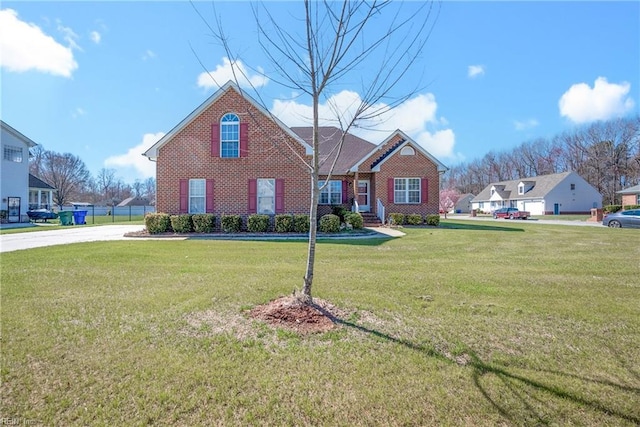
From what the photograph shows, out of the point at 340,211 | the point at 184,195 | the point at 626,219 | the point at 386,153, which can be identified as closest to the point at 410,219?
the point at 340,211

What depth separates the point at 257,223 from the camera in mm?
15211

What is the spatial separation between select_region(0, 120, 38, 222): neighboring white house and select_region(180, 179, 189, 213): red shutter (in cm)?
2013

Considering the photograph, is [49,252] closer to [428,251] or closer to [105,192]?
[428,251]

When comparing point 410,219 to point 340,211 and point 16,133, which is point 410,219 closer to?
point 340,211

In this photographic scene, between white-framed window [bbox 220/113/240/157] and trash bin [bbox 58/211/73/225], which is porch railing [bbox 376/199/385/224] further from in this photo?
trash bin [bbox 58/211/73/225]

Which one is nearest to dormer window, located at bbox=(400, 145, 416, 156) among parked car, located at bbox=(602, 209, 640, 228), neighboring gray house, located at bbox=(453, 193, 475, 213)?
parked car, located at bbox=(602, 209, 640, 228)

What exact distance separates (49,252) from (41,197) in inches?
1354

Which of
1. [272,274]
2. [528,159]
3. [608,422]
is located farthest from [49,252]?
[528,159]

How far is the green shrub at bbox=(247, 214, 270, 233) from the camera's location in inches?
599

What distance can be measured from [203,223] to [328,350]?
12.9 metres

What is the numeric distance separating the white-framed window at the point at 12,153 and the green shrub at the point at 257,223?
24.9 m

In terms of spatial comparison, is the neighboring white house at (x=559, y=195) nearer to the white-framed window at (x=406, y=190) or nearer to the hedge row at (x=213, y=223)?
the white-framed window at (x=406, y=190)

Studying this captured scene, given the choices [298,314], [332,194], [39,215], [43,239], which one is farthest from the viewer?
[39,215]

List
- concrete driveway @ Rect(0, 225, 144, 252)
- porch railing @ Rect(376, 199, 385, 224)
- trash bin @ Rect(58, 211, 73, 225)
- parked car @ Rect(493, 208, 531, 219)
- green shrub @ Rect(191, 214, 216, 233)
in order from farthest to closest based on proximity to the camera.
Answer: parked car @ Rect(493, 208, 531, 219) < trash bin @ Rect(58, 211, 73, 225) < porch railing @ Rect(376, 199, 385, 224) < green shrub @ Rect(191, 214, 216, 233) < concrete driveway @ Rect(0, 225, 144, 252)
